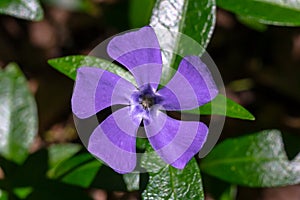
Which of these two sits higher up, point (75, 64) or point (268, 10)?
point (268, 10)

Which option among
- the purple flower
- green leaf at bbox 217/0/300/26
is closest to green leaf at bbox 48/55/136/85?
the purple flower

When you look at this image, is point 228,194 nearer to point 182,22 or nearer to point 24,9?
point 182,22

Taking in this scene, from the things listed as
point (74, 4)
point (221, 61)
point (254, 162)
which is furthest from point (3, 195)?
point (221, 61)

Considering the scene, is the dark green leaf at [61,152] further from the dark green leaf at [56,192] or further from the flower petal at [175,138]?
the flower petal at [175,138]

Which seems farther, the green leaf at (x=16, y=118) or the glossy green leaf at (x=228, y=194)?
the glossy green leaf at (x=228, y=194)

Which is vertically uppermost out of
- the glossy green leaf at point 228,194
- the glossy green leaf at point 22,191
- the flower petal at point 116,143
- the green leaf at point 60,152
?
the flower petal at point 116,143

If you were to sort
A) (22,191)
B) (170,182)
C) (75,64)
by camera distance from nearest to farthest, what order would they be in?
(170,182) < (75,64) < (22,191)

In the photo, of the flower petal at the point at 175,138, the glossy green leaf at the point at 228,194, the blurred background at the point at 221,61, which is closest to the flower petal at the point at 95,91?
the flower petal at the point at 175,138
